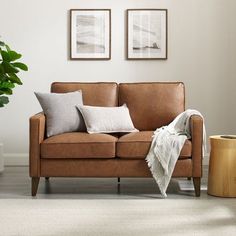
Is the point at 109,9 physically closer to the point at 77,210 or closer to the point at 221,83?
the point at 221,83

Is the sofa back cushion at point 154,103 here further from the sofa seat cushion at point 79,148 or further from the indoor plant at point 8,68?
the indoor plant at point 8,68

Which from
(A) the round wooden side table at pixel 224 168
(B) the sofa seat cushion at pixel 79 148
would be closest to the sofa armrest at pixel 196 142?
(A) the round wooden side table at pixel 224 168

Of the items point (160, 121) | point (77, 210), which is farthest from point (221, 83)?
point (77, 210)

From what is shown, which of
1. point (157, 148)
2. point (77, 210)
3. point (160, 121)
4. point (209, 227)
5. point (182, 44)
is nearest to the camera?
point (209, 227)

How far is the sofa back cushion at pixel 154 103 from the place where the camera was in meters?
4.94

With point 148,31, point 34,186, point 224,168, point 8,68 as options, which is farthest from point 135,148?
point 148,31

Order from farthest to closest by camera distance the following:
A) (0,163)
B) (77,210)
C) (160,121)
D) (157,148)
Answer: (0,163)
(160,121)
(157,148)
(77,210)

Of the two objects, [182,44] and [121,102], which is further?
[182,44]

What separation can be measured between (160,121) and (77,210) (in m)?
1.42

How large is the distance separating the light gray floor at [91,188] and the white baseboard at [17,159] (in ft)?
2.15

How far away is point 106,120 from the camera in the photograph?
15.3 ft

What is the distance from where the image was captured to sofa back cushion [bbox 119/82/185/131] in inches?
195

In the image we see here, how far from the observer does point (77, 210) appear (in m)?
3.87

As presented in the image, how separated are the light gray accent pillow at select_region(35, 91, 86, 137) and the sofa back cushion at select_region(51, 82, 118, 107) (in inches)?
8.2
